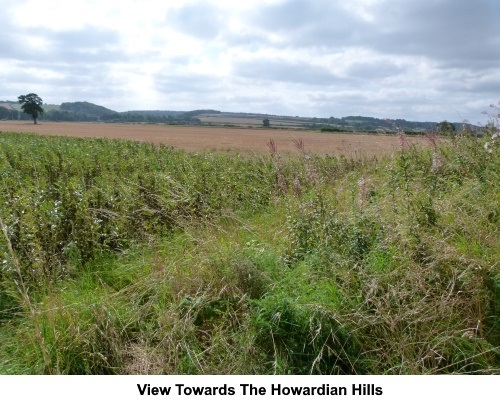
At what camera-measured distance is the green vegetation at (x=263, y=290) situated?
3.11 m

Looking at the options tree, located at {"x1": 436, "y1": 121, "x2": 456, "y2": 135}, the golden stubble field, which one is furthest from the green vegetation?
tree, located at {"x1": 436, "y1": 121, "x2": 456, "y2": 135}

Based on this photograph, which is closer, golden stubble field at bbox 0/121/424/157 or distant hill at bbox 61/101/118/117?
golden stubble field at bbox 0/121/424/157

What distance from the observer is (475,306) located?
3.38 meters

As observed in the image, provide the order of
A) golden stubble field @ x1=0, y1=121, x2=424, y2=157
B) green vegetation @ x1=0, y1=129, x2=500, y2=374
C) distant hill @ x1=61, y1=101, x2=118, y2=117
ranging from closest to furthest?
green vegetation @ x1=0, y1=129, x2=500, y2=374 < golden stubble field @ x1=0, y1=121, x2=424, y2=157 < distant hill @ x1=61, y1=101, x2=118, y2=117

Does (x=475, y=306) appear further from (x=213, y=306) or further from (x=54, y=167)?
(x=54, y=167)

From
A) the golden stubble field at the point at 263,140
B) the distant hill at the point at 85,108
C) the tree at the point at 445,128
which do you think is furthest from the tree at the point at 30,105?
the tree at the point at 445,128

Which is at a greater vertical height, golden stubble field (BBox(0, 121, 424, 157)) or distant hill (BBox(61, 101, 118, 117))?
distant hill (BBox(61, 101, 118, 117))

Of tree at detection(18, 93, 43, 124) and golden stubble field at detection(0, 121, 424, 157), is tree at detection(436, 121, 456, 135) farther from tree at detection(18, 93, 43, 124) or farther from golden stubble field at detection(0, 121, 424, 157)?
tree at detection(18, 93, 43, 124)

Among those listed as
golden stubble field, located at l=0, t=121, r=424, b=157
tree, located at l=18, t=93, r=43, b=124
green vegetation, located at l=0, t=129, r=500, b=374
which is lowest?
green vegetation, located at l=0, t=129, r=500, b=374

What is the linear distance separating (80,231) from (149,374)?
2472 millimetres

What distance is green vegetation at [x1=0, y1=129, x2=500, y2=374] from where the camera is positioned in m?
3.11

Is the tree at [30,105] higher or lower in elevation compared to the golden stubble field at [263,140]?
higher

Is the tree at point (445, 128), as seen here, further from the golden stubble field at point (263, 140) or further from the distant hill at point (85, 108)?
the distant hill at point (85, 108)

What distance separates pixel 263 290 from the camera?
3768mm
